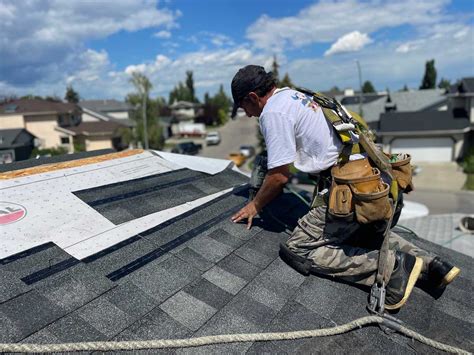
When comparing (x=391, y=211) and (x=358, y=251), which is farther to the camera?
(x=358, y=251)

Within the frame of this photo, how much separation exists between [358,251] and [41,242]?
6.76 feet

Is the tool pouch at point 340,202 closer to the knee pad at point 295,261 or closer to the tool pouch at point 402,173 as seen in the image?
the knee pad at point 295,261

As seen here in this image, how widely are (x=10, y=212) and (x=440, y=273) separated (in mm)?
3007

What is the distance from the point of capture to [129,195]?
10.3 feet

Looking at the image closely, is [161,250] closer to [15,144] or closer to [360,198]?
[360,198]

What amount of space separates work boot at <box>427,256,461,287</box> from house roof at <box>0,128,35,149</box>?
1299 inches

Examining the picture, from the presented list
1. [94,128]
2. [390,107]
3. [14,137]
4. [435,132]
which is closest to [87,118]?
[94,128]

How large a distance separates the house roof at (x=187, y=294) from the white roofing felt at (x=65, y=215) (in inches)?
1.6

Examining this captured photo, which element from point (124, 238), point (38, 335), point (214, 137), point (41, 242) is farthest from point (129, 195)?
point (214, 137)

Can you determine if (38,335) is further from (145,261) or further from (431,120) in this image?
(431,120)

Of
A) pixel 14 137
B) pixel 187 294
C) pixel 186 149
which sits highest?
pixel 187 294

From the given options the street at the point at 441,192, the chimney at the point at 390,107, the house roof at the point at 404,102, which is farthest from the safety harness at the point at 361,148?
the chimney at the point at 390,107

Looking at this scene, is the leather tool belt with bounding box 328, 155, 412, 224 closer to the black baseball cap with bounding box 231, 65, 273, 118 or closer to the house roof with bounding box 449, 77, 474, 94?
the black baseball cap with bounding box 231, 65, 273, 118

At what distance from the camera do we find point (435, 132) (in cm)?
2573
